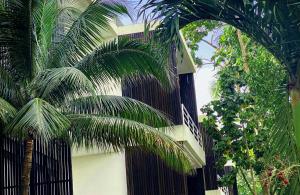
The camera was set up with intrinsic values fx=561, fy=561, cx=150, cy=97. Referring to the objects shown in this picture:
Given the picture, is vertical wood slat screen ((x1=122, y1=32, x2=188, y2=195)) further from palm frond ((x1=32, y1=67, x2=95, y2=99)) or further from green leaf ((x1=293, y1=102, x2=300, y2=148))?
green leaf ((x1=293, y1=102, x2=300, y2=148))

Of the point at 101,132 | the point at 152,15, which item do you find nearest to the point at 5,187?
the point at 101,132

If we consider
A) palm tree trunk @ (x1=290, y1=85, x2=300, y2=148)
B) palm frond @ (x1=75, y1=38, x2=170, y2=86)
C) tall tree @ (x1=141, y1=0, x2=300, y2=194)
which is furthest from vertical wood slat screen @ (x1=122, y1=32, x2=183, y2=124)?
palm tree trunk @ (x1=290, y1=85, x2=300, y2=148)

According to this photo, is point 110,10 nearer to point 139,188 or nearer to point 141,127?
point 141,127

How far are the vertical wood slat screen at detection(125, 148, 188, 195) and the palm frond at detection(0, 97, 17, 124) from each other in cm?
582

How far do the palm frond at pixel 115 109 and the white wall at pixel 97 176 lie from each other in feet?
13.0

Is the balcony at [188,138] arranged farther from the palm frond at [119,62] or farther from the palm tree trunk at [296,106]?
the palm tree trunk at [296,106]

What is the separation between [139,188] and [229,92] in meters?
3.69

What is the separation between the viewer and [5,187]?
10.2m

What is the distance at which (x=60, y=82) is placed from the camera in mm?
8594

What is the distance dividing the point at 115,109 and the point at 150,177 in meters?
4.76

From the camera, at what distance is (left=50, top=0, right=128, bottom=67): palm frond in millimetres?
9188

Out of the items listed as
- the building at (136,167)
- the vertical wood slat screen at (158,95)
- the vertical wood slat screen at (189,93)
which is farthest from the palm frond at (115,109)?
the vertical wood slat screen at (189,93)

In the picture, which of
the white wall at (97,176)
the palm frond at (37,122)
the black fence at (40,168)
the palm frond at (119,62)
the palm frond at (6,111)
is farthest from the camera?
the white wall at (97,176)

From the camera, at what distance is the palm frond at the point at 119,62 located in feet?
30.6
